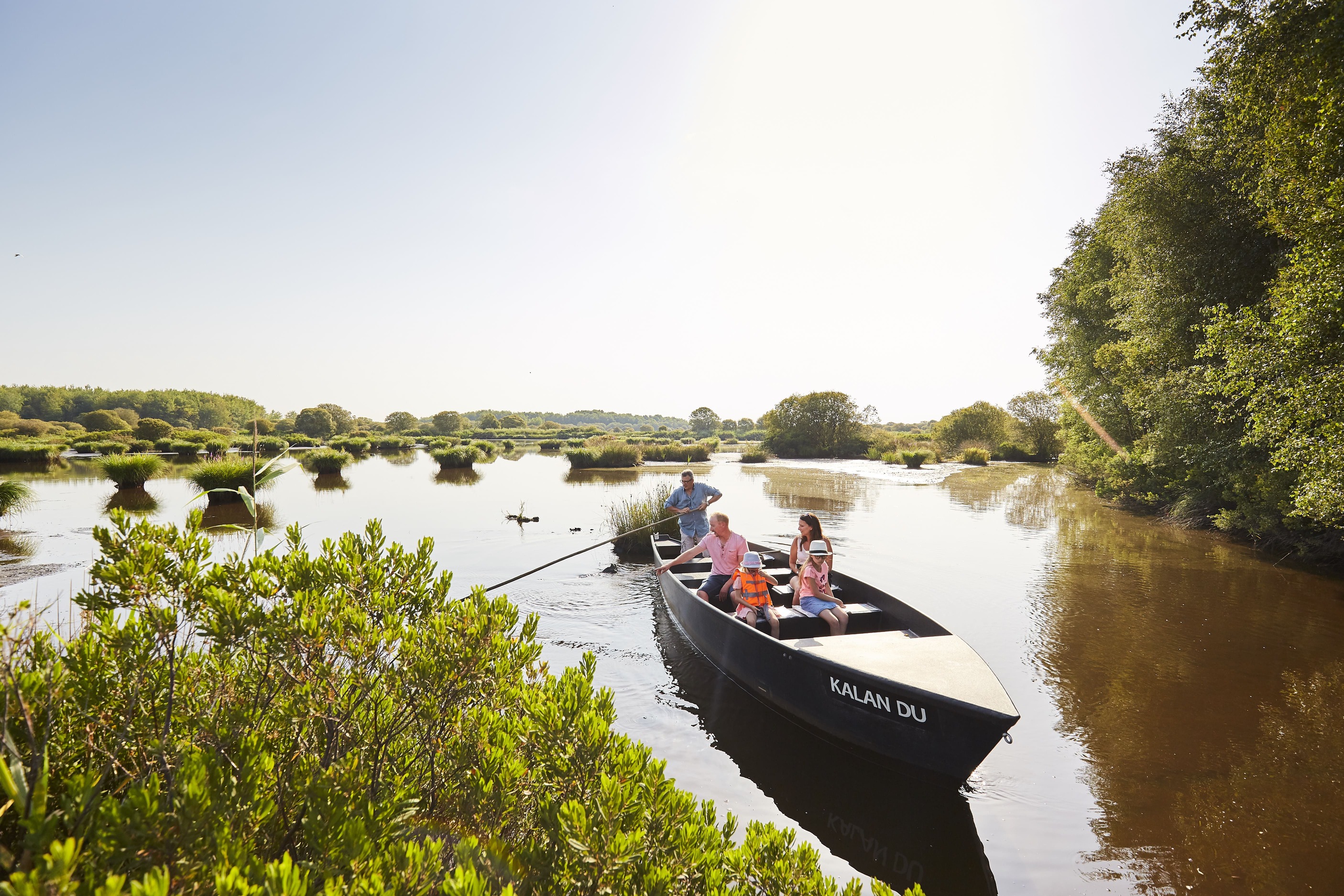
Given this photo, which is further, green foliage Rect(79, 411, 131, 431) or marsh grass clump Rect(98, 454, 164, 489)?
green foliage Rect(79, 411, 131, 431)

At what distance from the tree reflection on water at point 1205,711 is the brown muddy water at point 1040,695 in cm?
2

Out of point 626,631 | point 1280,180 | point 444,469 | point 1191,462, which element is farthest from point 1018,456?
point 626,631

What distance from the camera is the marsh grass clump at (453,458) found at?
104 feet

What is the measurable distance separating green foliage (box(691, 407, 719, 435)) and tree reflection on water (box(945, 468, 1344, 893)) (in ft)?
259

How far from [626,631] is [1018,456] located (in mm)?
41529

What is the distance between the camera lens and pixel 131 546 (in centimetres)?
194

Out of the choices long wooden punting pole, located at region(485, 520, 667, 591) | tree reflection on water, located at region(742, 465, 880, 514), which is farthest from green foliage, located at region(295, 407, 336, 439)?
long wooden punting pole, located at region(485, 520, 667, 591)

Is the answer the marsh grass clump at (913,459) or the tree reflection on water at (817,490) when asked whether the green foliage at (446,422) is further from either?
the marsh grass clump at (913,459)

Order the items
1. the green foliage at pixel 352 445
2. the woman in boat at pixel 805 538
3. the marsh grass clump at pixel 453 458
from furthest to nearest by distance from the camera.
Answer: the green foliage at pixel 352 445 → the marsh grass clump at pixel 453 458 → the woman in boat at pixel 805 538

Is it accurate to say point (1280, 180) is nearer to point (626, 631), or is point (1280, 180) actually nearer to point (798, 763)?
point (798, 763)

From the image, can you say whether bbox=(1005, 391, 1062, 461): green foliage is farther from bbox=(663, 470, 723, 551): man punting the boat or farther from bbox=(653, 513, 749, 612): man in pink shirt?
bbox=(653, 513, 749, 612): man in pink shirt

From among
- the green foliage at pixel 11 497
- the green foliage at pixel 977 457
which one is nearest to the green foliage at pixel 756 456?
the green foliage at pixel 977 457

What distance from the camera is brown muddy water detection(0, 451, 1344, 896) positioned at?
153 inches

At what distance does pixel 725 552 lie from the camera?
23.8 feet
